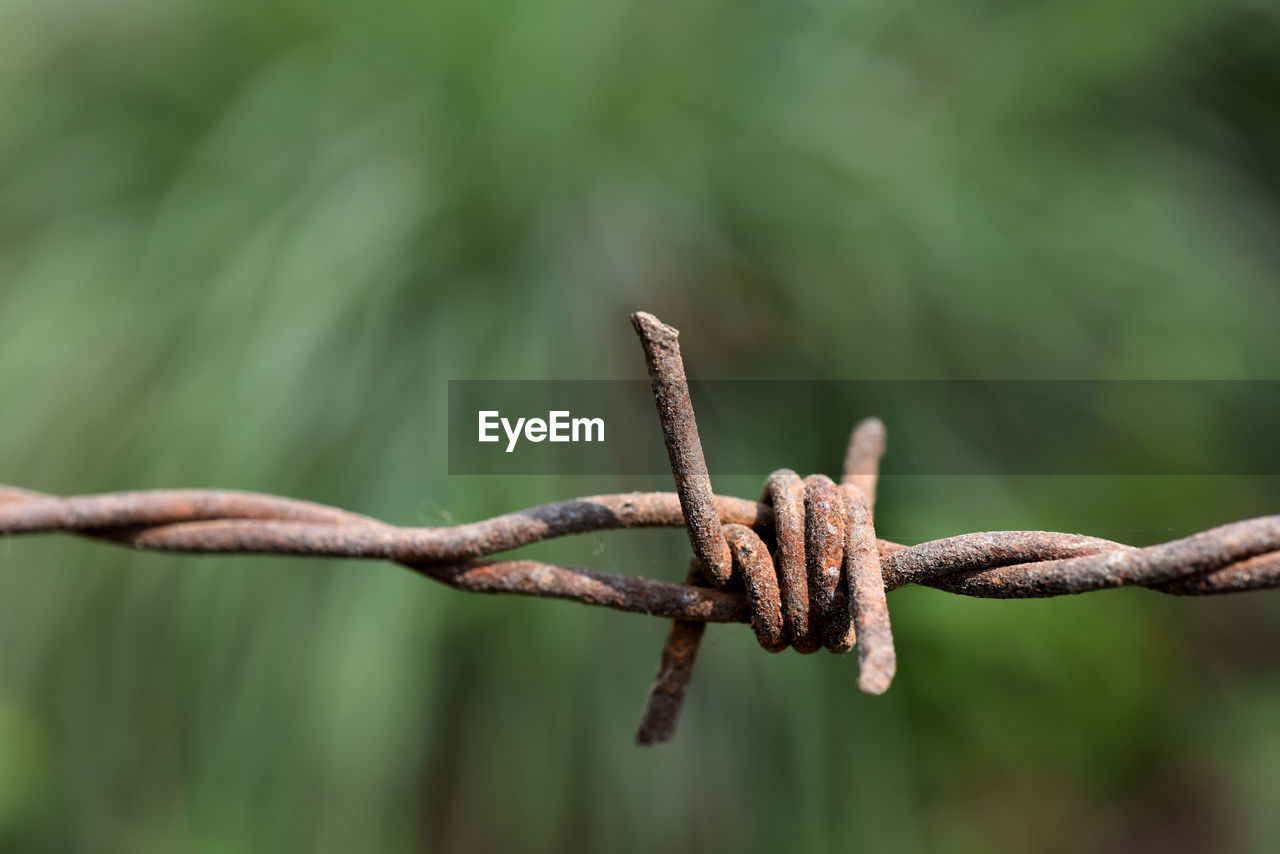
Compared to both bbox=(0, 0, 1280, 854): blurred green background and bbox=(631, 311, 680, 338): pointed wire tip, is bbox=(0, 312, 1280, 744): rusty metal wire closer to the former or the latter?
bbox=(631, 311, 680, 338): pointed wire tip

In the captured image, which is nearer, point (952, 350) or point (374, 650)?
point (374, 650)

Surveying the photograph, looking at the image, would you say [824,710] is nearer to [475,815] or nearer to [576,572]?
[475,815]

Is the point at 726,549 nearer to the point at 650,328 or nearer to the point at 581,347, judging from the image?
the point at 650,328

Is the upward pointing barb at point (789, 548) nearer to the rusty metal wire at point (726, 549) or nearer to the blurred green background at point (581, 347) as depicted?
the rusty metal wire at point (726, 549)

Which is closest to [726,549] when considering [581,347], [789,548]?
[789,548]

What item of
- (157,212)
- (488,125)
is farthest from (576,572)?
(157,212)

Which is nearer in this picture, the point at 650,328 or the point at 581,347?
the point at 650,328

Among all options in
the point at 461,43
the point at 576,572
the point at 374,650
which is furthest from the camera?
the point at 461,43
